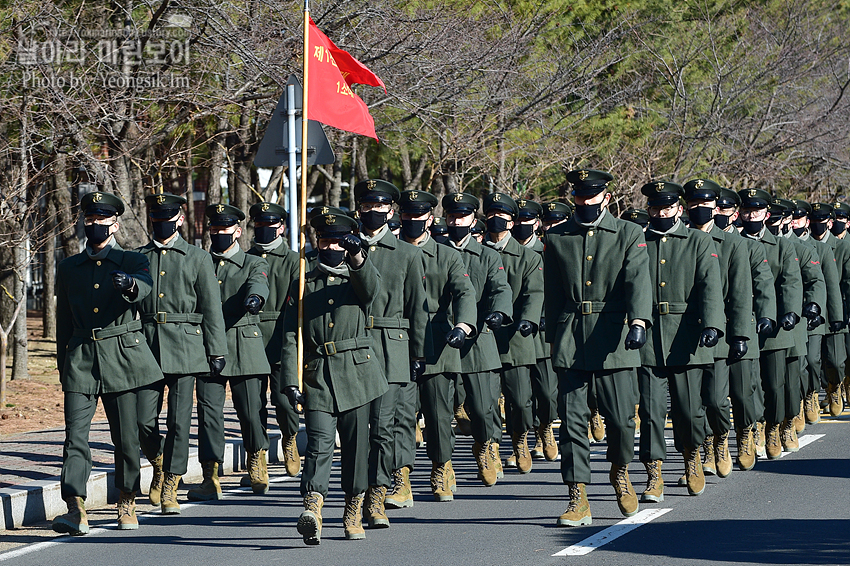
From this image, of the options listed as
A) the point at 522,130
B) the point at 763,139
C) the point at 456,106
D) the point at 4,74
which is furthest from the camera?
the point at 763,139

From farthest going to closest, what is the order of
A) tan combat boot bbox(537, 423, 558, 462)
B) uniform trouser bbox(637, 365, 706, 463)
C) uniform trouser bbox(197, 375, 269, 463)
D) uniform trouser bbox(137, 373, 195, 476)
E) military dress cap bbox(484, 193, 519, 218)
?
tan combat boot bbox(537, 423, 558, 462), military dress cap bbox(484, 193, 519, 218), uniform trouser bbox(197, 375, 269, 463), uniform trouser bbox(637, 365, 706, 463), uniform trouser bbox(137, 373, 195, 476)

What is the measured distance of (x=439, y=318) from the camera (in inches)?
356

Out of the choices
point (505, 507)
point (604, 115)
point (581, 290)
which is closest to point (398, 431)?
point (505, 507)

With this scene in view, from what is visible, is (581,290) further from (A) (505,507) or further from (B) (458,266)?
(A) (505,507)

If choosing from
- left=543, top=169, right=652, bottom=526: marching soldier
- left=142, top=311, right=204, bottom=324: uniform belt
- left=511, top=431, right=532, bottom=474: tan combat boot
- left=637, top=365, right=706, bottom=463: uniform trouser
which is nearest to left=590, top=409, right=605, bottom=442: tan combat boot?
left=511, top=431, right=532, bottom=474: tan combat boot

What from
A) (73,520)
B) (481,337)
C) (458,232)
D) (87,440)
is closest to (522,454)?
(481,337)

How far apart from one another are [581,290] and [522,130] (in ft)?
44.1

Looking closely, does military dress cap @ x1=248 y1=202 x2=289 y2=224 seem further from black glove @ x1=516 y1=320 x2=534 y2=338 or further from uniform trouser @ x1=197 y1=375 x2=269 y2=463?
black glove @ x1=516 y1=320 x2=534 y2=338

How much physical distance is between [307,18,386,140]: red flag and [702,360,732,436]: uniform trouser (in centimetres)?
315

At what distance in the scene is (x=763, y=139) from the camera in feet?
92.3

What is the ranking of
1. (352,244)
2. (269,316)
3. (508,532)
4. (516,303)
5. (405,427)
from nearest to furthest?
(352,244) < (508,532) < (405,427) < (269,316) < (516,303)

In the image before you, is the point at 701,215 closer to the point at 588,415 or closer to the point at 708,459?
the point at 708,459

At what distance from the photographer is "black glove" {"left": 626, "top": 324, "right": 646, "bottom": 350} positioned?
753 centimetres

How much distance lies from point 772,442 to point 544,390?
190 centimetres
